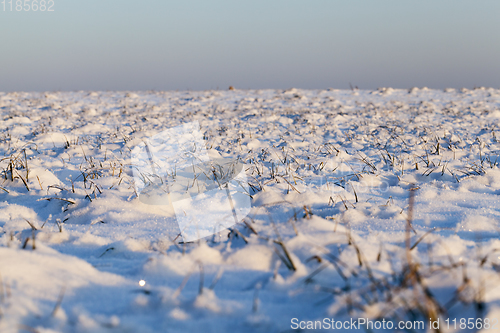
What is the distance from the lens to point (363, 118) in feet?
23.5

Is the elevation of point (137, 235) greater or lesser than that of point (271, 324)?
lesser

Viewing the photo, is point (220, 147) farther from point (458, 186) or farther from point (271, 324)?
point (271, 324)

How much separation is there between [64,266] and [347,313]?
1094 millimetres

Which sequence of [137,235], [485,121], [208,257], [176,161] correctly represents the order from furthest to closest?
[485,121], [176,161], [137,235], [208,257]

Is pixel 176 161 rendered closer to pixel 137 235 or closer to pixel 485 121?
pixel 137 235

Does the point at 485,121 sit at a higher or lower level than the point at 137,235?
higher

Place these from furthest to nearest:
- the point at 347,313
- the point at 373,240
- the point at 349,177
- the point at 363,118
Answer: the point at 363,118 < the point at 349,177 < the point at 373,240 < the point at 347,313

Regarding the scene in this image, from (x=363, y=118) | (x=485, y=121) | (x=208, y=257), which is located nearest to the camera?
(x=208, y=257)

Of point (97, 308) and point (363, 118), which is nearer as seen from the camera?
point (97, 308)

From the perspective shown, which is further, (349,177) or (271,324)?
(349,177)

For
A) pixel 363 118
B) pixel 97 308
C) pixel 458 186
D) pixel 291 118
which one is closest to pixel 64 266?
pixel 97 308

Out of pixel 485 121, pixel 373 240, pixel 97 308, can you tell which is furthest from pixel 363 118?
pixel 97 308

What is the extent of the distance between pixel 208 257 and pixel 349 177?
77.7 inches

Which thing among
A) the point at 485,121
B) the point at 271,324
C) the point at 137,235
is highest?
the point at 485,121
